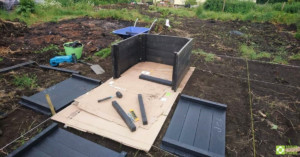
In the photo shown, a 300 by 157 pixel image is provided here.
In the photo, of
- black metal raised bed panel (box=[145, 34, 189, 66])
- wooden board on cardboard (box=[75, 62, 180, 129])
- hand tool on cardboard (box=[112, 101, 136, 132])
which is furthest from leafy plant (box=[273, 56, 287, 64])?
hand tool on cardboard (box=[112, 101, 136, 132])

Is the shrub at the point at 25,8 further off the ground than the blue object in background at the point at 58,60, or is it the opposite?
the shrub at the point at 25,8

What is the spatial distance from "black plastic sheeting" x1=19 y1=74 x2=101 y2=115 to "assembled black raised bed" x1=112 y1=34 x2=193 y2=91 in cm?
66

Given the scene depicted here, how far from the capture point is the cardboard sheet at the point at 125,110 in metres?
2.42

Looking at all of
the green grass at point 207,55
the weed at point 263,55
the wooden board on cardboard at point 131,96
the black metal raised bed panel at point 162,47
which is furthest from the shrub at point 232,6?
the wooden board on cardboard at point 131,96

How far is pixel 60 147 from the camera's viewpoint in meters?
2.18

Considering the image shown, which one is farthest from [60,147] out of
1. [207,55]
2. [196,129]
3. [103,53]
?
[207,55]

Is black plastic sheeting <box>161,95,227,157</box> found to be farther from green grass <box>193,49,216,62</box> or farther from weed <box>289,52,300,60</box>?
weed <box>289,52,300,60</box>

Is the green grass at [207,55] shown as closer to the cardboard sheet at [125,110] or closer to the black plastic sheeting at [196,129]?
the cardboard sheet at [125,110]

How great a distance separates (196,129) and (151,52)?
259 cm

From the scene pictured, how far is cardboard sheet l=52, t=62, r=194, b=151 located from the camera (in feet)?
7.94

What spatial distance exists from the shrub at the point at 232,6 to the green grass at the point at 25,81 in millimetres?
14546

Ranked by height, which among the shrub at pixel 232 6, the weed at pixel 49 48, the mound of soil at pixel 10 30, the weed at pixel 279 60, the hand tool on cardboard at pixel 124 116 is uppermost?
the shrub at pixel 232 6

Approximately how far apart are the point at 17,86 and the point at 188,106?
11.3 feet

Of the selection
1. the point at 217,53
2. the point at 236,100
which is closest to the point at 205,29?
the point at 217,53
